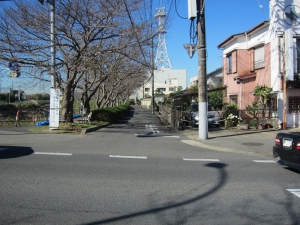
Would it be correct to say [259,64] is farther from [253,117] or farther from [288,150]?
[288,150]

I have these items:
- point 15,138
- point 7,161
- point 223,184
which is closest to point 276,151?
point 223,184

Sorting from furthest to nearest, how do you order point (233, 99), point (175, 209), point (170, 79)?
point (170, 79)
point (233, 99)
point (175, 209)

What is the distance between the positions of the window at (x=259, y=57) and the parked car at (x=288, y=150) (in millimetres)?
13081

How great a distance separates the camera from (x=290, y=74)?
17.8 m

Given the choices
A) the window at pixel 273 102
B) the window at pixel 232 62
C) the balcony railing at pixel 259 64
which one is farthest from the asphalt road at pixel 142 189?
the window at pixel 232 62

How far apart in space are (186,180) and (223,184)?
32.0 inches

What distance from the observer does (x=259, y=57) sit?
2095cm

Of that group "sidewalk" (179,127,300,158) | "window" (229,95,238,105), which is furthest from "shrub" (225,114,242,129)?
"window" (229,95,238,105)

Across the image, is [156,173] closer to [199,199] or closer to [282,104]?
[199,199]

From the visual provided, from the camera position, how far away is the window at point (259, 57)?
2038 centimetres

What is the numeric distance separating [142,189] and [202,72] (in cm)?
925

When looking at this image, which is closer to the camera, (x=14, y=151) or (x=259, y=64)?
(x=14, y=151)

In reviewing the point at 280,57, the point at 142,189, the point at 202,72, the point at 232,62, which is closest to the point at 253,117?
the point at 280,57

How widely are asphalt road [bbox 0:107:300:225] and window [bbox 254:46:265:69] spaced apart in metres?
11.7
